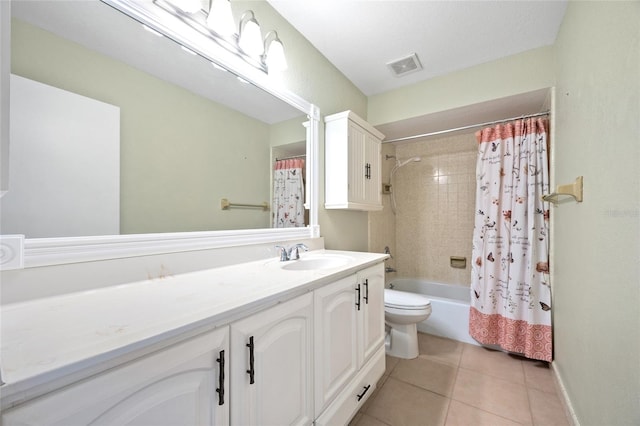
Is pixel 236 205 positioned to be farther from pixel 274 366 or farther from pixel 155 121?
pixel 274 366

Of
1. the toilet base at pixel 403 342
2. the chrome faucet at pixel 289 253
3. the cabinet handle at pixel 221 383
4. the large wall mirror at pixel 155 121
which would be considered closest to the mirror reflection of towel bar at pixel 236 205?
the large wall mirror at pixel 155 121

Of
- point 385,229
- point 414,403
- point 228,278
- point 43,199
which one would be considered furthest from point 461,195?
point 43,199

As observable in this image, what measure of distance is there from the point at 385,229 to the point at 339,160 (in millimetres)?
1382

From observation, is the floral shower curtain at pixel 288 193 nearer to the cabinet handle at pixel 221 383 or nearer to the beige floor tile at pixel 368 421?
the cabinet handle at pixel 221 383

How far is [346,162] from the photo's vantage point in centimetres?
188

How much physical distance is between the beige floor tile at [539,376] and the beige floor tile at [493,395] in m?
0.11

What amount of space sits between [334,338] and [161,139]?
115 centimetres

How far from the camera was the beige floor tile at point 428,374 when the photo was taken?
1.67 meters

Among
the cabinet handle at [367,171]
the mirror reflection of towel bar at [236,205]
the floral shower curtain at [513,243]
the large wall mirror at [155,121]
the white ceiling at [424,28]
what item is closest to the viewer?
the large wall mirror at [155,121]

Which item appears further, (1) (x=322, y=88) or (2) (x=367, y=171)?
(2) (x=367, y=171)

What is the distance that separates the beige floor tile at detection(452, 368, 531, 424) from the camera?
1.46 m

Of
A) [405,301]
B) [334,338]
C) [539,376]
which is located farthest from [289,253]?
[539,376]

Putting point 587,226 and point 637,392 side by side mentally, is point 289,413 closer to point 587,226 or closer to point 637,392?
point 637,392

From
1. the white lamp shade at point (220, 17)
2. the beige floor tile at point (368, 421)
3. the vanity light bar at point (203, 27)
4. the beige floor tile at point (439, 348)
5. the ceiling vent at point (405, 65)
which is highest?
the ceiling vent at point (405, 65)
